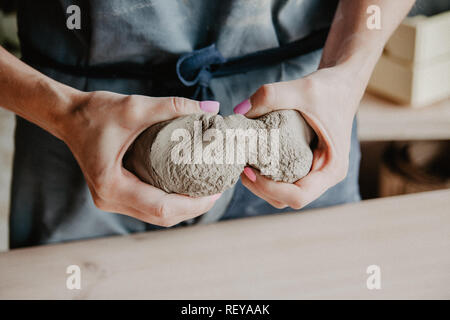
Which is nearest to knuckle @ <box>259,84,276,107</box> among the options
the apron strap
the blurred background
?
the apron strap

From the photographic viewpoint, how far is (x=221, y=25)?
42 centimetres

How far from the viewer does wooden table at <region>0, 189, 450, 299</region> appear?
1.39 feet

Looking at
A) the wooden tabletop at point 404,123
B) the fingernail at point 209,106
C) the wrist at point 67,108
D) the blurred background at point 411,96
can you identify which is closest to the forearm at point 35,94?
the wrist at point 67,108

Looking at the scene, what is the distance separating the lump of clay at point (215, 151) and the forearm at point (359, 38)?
0.10 metres

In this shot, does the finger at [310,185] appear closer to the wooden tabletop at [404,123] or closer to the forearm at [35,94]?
the forearm at [35,94]

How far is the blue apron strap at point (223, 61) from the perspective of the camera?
412 mm

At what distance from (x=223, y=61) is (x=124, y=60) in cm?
10

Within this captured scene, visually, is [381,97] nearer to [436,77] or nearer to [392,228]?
[436,77]

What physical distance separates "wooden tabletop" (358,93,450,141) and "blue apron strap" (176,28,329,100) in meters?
0.29

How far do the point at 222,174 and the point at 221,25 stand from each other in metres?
0.18

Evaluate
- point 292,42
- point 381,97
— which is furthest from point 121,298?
point 381,97

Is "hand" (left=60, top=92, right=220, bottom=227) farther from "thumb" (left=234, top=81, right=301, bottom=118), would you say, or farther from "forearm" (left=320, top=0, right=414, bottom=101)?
"forearm" (left=320, top=0, right=414, bottom=101)

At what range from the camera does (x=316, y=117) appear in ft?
1.17

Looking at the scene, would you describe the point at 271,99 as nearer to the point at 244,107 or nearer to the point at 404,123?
the point at 244,107
